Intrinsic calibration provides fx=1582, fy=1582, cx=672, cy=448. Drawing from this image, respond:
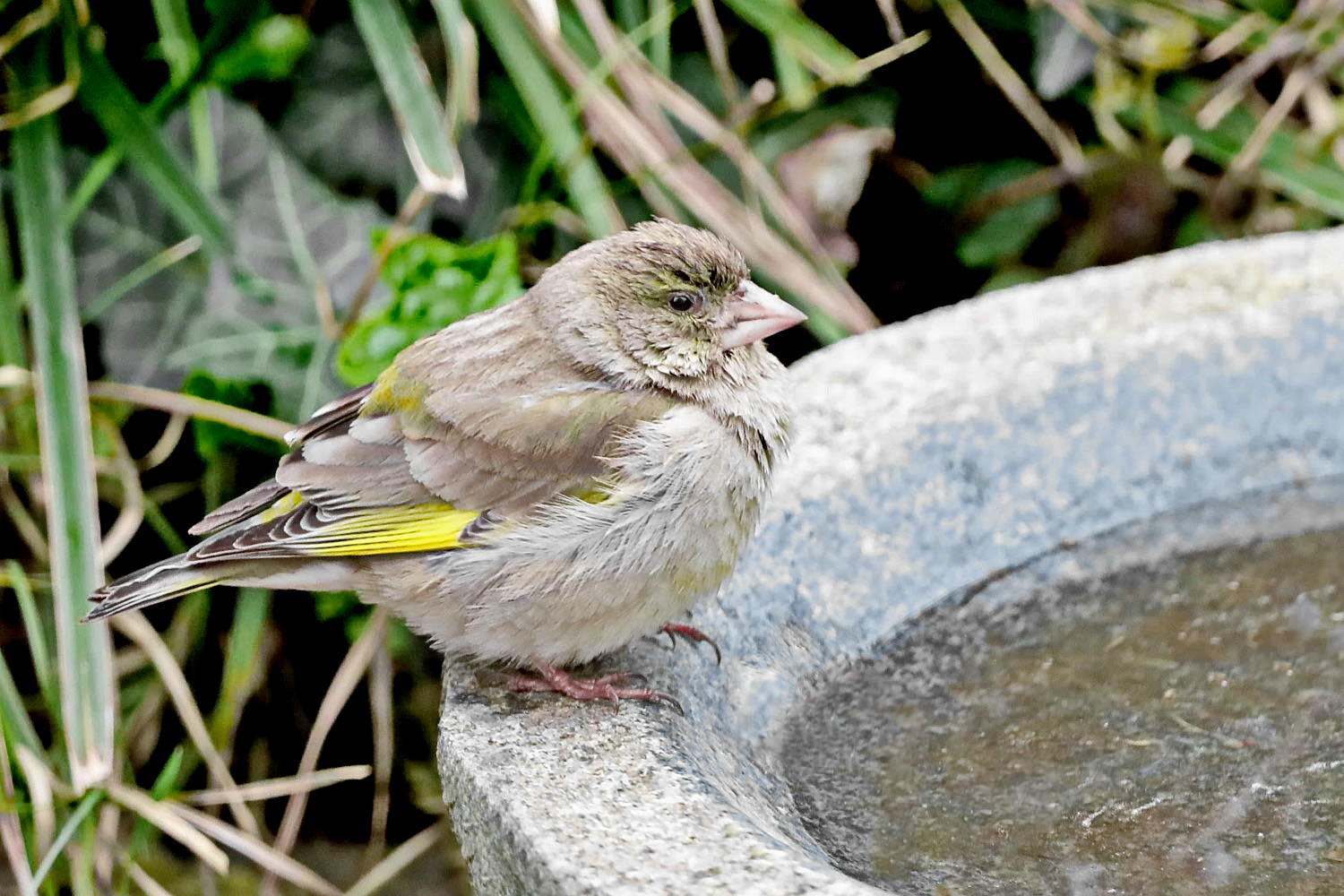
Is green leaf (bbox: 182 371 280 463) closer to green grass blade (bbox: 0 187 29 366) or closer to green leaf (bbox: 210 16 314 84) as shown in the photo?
green grass blade (bbox: 0 187 29 366)

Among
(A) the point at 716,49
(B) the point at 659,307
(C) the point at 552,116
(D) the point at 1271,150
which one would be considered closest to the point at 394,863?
(B) the point at 659,307

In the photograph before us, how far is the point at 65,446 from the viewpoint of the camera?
2979mm

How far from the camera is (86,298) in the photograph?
11.3 feet

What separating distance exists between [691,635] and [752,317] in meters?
0.52

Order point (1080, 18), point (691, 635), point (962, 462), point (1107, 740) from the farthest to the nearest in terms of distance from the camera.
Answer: point (1080, 18), point (962, 462), point (691, 635), point (1107, 740)

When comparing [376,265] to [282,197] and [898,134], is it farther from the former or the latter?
[898,134]

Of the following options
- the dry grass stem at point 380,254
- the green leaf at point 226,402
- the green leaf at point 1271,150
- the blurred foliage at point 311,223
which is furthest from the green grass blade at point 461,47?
the green leaf at point 1271,150

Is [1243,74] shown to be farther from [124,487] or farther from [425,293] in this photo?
[124,487]

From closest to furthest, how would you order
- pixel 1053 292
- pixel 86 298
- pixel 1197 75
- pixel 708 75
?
pixel 1053 292, pixel 86 298, pixel 708 75, pixel 1197 75

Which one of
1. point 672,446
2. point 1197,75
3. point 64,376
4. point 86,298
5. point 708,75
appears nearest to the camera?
point 672,446

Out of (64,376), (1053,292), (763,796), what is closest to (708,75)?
(1053,292)

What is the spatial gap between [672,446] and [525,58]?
5.22ft

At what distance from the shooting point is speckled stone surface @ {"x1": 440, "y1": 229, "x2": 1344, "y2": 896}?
1.95 m

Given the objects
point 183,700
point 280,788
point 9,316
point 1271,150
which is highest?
point 9,316
